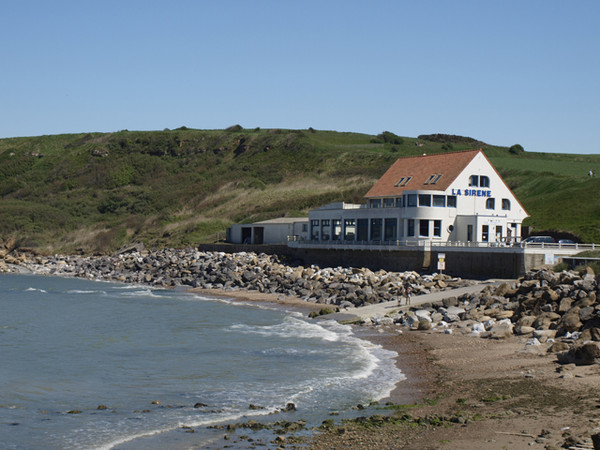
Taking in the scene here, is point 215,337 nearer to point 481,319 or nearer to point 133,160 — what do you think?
point 481,319

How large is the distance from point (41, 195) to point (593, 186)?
93951mm

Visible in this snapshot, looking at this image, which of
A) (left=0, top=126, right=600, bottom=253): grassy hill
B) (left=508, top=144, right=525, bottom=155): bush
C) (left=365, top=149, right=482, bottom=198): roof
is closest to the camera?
(left=365, top=149, right=482, bottom=198): roof

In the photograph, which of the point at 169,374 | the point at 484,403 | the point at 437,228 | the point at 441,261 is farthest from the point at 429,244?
the point at 484,403

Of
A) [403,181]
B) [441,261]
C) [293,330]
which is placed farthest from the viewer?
[403,181]

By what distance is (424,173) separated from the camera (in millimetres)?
56688

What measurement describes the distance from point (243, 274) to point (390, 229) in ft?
38.5

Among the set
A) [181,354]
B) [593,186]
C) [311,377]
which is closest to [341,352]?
[311,377]

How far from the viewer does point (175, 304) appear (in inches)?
1748

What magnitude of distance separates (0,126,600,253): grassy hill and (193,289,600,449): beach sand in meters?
37.6

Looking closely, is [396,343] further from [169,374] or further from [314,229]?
[314,229]

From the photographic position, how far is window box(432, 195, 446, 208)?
51.2 m

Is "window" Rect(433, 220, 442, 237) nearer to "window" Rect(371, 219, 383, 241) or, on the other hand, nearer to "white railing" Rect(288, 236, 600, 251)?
"white railing" Rect(288, 236, 600, 251)

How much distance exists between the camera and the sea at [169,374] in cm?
1659

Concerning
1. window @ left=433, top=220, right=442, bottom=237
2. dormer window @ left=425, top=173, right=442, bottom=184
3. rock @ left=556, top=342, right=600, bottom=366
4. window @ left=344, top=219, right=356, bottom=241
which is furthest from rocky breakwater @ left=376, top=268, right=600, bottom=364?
window @ left=344, top=219, right=356, bottom=241
